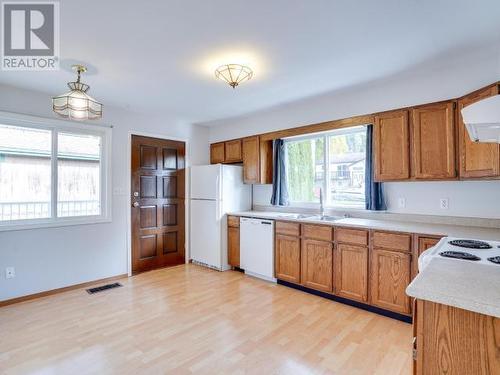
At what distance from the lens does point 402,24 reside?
6.19 ft

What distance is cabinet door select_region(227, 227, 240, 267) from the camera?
4102 mm

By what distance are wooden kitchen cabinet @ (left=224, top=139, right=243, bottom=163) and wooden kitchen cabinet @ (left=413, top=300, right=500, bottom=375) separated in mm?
3669

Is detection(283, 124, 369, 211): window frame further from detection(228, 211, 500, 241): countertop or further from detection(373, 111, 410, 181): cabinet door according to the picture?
detection(228, 211, 500, 241): countertop

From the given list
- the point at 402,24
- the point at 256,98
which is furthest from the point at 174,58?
the point at 402,24

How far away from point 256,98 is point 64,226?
2.90 m

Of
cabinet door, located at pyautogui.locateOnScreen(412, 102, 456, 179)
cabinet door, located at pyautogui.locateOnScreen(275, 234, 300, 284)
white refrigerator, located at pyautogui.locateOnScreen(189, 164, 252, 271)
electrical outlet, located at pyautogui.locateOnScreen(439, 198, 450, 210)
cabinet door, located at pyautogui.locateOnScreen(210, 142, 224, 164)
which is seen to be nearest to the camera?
cabinet door, located at pyautogui.locateOnScreen(412, 102, 456, 179)

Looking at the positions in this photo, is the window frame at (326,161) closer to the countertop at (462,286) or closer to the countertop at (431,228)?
the countertop at (431,228)

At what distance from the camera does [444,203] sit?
277 cm

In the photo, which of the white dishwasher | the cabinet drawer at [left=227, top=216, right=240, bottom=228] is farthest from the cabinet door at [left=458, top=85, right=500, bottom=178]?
the cabinet drawer at [left=227, top=216, right=240, bottom=228]

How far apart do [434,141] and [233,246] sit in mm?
2889

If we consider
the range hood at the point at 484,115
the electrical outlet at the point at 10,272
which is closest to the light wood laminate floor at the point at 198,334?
the electrical outlet at the point at 10,272

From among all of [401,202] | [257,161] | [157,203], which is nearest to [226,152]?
[257,161]

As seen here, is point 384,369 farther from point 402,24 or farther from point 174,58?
point 174,58

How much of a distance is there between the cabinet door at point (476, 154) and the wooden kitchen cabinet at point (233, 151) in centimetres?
290
